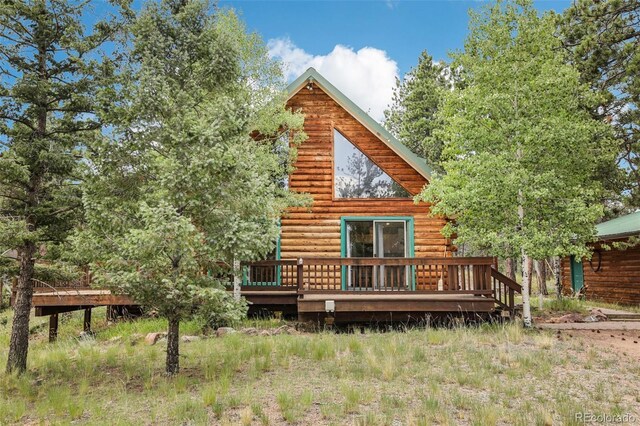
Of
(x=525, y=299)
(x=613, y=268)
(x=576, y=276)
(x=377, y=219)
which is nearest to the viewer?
(x=525, y=299)

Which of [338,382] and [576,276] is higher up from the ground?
[576,276]

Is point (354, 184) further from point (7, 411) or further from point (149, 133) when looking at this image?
point (7, 411)

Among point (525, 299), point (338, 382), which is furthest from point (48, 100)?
point (525, 299)

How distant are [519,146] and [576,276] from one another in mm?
15135

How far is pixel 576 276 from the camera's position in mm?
23047

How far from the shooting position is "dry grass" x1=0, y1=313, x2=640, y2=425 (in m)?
5.49

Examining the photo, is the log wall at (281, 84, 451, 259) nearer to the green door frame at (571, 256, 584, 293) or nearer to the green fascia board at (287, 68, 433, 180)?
the green fascia board at (287, 68, 433, 180)

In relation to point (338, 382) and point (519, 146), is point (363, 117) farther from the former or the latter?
point (338, 382)

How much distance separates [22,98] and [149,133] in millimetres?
2666

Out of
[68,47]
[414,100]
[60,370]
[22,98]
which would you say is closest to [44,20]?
[68,47]

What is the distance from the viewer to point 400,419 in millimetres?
5246

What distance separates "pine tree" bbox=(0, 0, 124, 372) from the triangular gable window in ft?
26.3

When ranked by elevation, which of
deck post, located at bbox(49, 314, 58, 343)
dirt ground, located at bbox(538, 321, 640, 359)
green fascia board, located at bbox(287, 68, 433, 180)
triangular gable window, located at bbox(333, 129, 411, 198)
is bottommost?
deck post, located at bbox(49, 314, 58, 343)

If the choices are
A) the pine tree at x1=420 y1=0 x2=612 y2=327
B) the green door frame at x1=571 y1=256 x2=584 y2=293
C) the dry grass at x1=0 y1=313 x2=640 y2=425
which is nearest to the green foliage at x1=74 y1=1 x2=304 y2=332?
the dry grass at x1=0 y1=313 x2=640 y2=425
